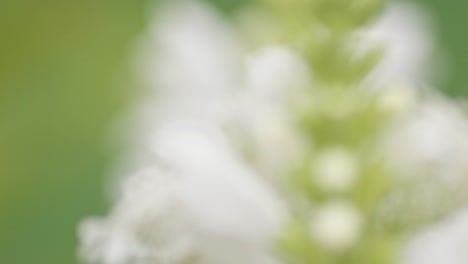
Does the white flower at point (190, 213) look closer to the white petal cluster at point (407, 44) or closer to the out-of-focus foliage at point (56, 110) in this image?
the white petal cluster at point (407, 44)

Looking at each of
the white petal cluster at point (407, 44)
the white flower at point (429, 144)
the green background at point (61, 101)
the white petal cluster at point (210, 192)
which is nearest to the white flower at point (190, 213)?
the white petal cluster at point (210, 192)

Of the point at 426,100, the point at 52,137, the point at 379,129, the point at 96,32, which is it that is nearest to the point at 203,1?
the point at 96,32

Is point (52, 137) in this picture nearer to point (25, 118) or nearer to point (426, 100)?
point (25, 118)

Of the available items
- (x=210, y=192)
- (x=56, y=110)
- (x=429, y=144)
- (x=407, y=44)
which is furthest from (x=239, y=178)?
(x=56, y=110)

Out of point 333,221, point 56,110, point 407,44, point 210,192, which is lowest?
point 333,221

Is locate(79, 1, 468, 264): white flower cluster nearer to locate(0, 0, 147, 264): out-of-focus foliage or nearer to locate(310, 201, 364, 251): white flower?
locate(310, 201, 364, 251): white flower

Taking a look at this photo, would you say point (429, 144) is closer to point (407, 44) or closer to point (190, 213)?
point (190, 213)
